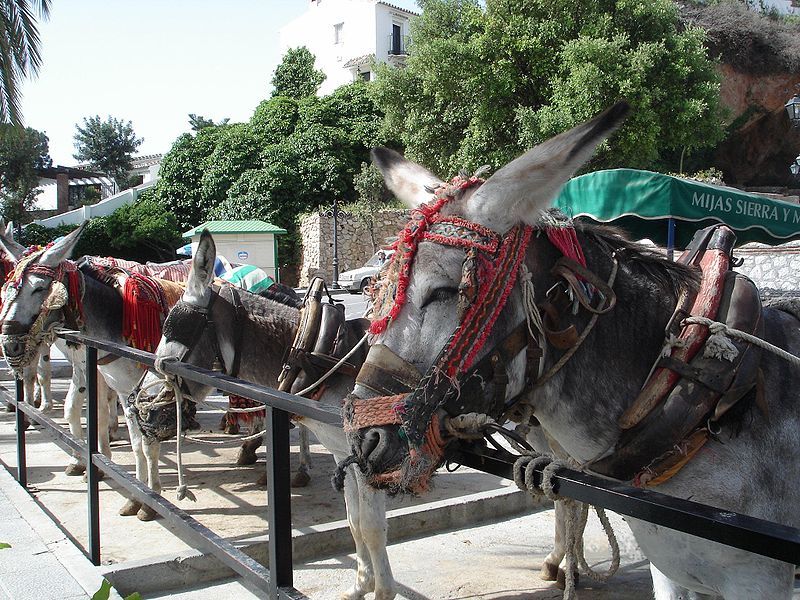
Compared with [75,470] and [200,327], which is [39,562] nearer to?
[200,327]

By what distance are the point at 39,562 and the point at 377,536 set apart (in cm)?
175

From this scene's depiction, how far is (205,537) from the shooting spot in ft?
7.79

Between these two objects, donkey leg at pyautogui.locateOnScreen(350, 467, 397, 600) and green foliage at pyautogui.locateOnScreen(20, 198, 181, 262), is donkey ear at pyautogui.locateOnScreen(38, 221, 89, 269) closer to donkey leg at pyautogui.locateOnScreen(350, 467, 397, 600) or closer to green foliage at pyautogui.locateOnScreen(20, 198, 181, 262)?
donkey leg at pyautogui.locateOnScreen(350, 467, 397, 600)

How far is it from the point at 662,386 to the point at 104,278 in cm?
522

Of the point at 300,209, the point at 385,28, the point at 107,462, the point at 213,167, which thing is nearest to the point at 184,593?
the point at 107,462

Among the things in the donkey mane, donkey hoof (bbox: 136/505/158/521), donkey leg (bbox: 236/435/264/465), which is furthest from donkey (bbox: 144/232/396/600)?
donkey leg (bbox: 236/435/264/465)

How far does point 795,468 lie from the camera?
197 cm

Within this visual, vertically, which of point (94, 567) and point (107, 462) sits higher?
point (107, 462)

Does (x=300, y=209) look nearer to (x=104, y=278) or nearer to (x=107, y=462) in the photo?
(x=104, y=278)

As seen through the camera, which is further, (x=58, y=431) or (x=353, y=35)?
(x=353, y=35)

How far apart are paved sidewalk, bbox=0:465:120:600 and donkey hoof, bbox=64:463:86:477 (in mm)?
1972

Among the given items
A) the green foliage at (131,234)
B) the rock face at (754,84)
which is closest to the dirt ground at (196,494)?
the green foliage at (131,234)

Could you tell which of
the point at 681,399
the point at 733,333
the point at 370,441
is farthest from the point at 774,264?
the point at 370,441

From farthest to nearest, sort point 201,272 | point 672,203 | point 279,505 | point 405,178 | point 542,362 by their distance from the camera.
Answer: point 672,203 → point 201,272 → point 405,178 → point 279,505 → point 542,362
